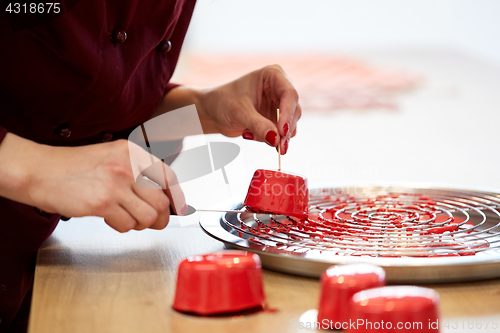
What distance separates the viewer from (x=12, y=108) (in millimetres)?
941

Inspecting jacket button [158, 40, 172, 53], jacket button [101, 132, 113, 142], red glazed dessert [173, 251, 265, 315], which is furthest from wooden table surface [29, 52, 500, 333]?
jacket button [158, 40, 172, 53]

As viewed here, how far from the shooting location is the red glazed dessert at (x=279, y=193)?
0.82m

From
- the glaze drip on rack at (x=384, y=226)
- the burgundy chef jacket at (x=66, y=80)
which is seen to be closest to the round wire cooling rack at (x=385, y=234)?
the glaze drip on rack at (x=384, y=226)

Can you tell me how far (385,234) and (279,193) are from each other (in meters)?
0.17

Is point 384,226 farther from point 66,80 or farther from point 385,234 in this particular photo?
point 66,80

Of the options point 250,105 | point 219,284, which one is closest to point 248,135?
point 250,105

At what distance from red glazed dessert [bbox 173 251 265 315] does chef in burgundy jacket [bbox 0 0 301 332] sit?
18 cm

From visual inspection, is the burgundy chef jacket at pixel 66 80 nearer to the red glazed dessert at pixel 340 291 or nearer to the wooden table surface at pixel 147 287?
the wooden table surface at pixel 147 287

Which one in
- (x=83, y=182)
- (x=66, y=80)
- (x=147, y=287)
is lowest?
(x=147, y=287)

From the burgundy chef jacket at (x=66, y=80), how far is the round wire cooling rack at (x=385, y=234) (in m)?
0.33

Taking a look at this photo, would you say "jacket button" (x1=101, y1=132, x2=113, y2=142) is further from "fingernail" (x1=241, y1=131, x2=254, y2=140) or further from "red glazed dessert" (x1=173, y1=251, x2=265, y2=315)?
"red glazed dessert" (x1=173, y1=251, x2=265, y2=315)

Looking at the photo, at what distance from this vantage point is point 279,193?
2.70ft

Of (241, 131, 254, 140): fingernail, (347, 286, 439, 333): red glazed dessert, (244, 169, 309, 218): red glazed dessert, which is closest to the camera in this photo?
(347, 286, 439, 333): red glazed dessert

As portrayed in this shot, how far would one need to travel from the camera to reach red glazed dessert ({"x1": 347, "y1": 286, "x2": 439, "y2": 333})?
44 centimetres
